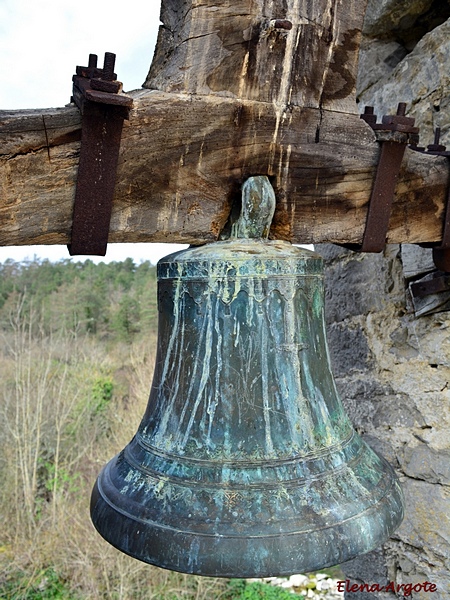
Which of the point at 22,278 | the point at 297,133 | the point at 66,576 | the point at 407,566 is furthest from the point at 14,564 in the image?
the point at 22,278

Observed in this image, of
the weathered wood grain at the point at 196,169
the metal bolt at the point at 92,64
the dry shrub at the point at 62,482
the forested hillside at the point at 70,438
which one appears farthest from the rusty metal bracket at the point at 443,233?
the dry shrub at the point at 62,482

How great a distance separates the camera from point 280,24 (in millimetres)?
935

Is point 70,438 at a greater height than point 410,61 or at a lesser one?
lesser

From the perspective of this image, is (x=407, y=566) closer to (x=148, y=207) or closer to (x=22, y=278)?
(x=148, y=207)

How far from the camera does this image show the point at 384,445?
5.91 feet

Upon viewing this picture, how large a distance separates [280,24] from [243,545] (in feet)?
2.83

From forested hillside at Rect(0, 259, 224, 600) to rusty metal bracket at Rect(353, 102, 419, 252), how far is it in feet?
14.0

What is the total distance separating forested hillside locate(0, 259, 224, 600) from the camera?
473cm

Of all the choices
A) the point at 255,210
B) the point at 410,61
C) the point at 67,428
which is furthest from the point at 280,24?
the point at 67,428

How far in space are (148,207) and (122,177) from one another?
0.07 meters

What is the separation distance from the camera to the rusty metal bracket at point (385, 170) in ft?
3.57

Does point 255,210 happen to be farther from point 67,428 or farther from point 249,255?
point 67,428

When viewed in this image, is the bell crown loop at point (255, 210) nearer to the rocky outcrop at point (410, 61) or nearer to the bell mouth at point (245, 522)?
the bell mouth at point (245, 522)

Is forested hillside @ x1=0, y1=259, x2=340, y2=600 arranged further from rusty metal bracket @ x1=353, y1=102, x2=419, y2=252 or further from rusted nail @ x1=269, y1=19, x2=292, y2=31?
rusted nail @ x1=269, y1=19, x2=292, y2=31
